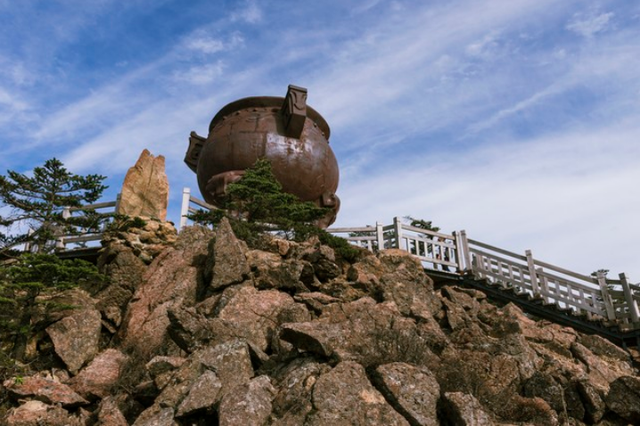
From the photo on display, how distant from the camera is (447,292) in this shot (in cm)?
979

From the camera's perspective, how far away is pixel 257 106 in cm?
1365

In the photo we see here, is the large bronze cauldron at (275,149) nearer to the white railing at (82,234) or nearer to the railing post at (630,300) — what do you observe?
the white railing at (82,234)

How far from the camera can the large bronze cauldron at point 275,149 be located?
12.8 m

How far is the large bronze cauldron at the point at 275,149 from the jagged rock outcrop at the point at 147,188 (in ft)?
5.15

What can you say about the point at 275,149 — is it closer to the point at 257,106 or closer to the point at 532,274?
the point at 257,106

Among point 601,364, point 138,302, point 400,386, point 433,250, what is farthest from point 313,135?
point 400,386

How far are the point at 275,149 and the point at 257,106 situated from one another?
1.58 m

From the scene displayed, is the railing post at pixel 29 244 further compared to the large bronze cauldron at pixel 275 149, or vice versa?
the large bronze cauldron at pixel 275 149

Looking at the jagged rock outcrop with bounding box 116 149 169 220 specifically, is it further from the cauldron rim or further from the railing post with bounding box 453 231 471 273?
the railing post with bounding box 453 231 471 273

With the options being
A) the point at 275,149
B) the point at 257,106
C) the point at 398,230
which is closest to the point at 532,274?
the point at 398,230

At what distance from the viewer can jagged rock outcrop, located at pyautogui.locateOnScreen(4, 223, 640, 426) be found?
523cm

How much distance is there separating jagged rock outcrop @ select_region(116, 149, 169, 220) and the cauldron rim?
3.09m

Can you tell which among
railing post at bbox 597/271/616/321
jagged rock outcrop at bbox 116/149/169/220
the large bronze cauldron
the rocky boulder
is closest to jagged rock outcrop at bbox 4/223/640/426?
the rocky boulder

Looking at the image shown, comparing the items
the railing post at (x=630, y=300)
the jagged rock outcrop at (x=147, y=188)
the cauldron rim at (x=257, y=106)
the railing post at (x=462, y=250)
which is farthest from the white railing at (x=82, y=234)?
the railing post at (x=630, y=300)
